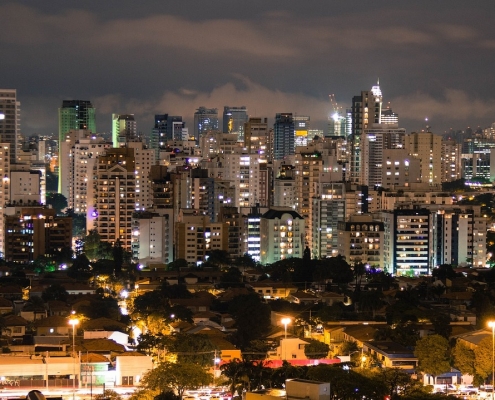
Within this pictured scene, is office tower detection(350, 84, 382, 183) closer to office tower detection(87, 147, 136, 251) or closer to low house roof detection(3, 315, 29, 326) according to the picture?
office tower detection(87, 147, 136, 251)

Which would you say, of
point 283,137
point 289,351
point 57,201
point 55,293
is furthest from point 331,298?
point 283,137

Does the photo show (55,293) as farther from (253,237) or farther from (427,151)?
(427,151)

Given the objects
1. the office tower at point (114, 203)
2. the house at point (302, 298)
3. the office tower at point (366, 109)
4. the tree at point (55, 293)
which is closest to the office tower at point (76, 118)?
the office tower at point (366, 109)

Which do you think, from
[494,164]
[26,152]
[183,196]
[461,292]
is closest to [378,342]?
[461,292]

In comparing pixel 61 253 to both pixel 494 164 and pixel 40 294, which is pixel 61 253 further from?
pixel 494 164

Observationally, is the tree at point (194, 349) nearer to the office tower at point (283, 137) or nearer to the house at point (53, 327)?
the house at point (53, 327)


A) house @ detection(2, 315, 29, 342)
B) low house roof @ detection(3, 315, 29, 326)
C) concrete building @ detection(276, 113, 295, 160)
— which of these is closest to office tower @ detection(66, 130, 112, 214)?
concrete building @ detection(276, 113, 295, 160)
